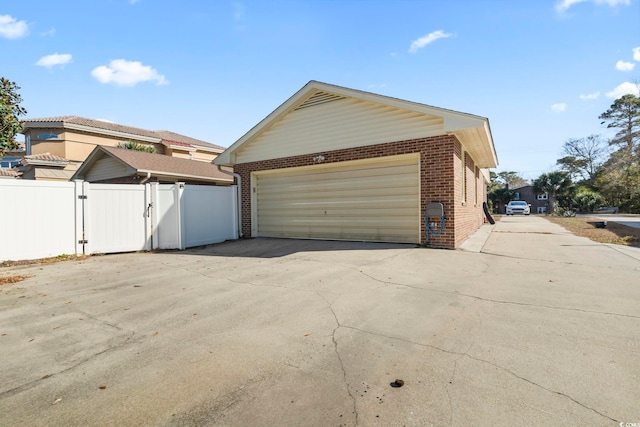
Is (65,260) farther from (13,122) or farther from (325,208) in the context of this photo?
(325,208)

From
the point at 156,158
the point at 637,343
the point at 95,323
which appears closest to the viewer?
the point at 637,343

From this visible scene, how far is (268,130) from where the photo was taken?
37.0ft

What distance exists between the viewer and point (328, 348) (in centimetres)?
296

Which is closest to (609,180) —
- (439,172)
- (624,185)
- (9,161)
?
(624,185)

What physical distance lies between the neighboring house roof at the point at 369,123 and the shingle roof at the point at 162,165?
2749 mm

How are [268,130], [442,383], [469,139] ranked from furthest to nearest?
[268,130] → [469,139] → [442,383]

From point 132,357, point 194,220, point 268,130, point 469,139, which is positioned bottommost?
point 132,357

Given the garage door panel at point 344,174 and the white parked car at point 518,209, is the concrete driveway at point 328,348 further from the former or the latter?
the white parked car at point 518,209

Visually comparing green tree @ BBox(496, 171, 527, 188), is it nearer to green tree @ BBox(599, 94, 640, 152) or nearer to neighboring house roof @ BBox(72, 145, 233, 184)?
green tree @ BBox(599, 94, 640, 152)

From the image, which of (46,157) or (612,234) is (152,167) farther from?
(612,234)

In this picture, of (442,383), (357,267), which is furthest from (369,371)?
(357,267)

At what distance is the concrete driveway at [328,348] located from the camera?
6.82 ft

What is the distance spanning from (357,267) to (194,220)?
6270 mm

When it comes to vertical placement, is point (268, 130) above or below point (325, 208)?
above
